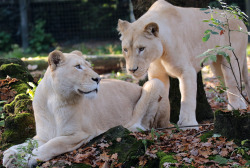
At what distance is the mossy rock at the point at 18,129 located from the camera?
5.47 meters

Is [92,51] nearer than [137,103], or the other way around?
[137,103]

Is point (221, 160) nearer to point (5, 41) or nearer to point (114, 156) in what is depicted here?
point (114, 156)

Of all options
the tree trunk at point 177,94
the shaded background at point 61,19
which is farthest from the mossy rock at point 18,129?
the shaded background at point 61,19

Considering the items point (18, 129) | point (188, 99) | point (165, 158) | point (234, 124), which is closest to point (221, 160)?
point (234, 124)

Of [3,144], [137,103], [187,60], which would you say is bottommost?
[3,144]

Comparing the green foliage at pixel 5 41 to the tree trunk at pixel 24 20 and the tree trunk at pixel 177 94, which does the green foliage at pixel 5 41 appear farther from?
the tree trunk at pixel 177 94

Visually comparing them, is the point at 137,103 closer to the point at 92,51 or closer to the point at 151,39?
the point at 151,39

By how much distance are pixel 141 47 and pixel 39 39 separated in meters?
10.4

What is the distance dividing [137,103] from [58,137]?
1565mm

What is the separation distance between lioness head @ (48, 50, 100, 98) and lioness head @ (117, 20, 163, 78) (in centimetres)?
91

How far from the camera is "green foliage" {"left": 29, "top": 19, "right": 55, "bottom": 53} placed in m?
15.4

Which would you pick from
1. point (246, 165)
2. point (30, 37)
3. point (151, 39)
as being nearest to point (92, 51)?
point (30, 37)

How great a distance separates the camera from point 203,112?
22.9 ft

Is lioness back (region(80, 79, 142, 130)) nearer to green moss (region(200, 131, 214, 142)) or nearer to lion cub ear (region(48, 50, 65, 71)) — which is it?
lion cub ear (region(48, 50, 65, 71))
